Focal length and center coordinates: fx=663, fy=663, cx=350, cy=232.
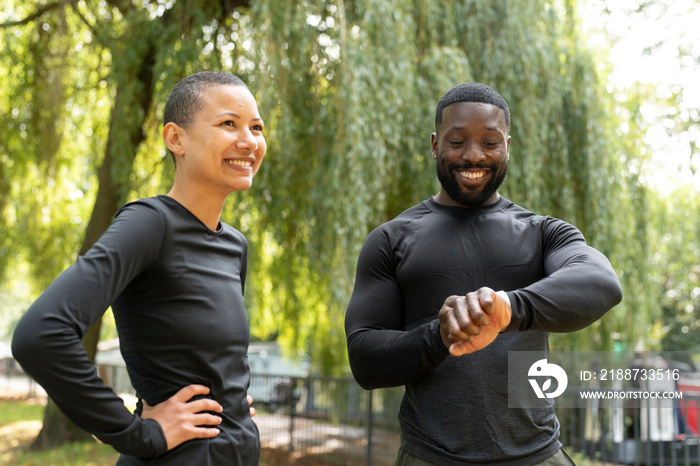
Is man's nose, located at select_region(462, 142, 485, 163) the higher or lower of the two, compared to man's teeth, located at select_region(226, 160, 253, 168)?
higher

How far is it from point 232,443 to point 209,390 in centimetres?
16

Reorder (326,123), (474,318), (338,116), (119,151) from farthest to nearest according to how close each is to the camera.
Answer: (119,151) → (326,123) → (338,116) → (474,318)

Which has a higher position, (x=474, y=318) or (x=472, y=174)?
(x=472, y=174)

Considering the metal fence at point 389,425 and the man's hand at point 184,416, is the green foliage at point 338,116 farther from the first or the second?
the man's hand at point 184,416

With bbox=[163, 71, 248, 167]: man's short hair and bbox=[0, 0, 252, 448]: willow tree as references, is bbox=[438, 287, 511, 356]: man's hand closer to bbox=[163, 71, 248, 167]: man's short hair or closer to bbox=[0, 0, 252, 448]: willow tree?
bbox=[163, 71, 248, 167]: man's short hair

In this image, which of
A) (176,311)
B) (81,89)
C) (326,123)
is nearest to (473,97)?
(176,311)

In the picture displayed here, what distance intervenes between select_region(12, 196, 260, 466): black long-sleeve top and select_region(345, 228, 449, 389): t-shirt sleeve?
1.12 ft

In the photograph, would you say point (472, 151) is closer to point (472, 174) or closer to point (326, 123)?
point (472, 174)

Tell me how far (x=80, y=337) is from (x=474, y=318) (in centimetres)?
92

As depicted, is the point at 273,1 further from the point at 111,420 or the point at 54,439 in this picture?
the point at 54,439

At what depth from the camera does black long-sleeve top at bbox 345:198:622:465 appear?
1.83 meters

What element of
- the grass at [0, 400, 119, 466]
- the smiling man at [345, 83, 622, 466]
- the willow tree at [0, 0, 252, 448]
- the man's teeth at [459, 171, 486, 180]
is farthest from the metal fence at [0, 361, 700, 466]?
the man's teeth at [459, 171, 486, 180]

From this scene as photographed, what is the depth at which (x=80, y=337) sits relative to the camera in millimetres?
1570

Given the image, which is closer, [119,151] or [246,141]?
[246,141]
